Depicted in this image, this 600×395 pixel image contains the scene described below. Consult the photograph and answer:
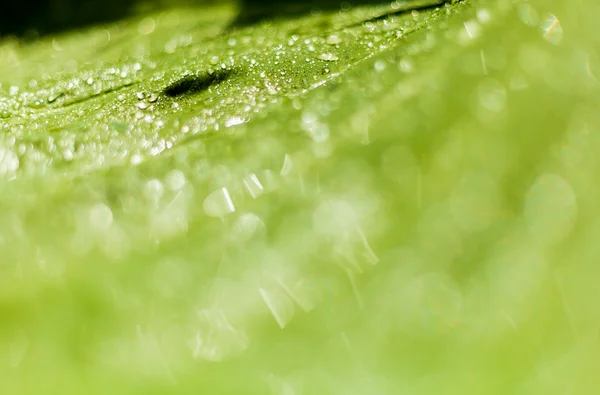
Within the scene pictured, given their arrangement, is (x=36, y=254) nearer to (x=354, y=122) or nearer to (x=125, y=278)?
(x=125, y=278)

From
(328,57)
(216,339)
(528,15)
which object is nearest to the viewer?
(216,339)

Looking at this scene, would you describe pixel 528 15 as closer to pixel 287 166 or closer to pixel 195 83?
pixel 287 166

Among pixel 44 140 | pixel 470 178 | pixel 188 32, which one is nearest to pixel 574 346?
pixel 470 178

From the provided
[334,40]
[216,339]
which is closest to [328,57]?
[334,40]

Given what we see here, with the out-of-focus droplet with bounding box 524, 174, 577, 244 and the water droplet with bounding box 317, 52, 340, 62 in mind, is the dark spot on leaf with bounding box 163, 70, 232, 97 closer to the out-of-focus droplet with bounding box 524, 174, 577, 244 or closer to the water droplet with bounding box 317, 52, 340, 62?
the water droplet with bounding box 317, 52, 340, 62

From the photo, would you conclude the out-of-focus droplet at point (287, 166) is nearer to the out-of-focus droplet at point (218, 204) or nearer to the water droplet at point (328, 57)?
the out-of-focus droplet at point (218, 204)

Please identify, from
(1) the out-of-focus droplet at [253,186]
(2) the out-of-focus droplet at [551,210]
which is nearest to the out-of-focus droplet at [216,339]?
(1) the out-of-focus droplet at [253,186]
